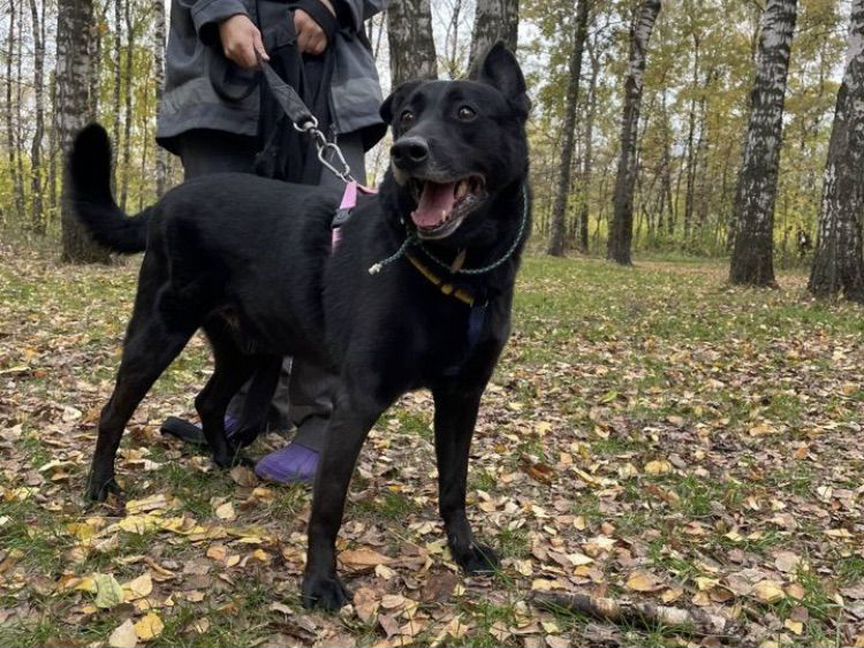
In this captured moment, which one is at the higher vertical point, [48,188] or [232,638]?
[48,188]

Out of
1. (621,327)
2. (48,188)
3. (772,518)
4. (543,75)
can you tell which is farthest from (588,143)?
(772,518)

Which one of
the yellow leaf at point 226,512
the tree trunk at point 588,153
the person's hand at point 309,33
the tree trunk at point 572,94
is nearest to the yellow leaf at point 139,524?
the yellow leaf at point 226,512

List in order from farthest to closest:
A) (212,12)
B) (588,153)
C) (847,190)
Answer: (588,153), (847,190), (212,12)

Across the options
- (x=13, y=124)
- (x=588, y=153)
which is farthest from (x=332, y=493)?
(x=13, y=124)

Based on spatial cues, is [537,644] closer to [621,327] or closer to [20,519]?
[20,519]

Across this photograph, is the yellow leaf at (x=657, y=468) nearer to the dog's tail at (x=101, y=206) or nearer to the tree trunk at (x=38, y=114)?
the dog's tail at (x=101, y=206)

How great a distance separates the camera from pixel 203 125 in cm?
335

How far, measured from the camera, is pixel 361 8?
3.57 m

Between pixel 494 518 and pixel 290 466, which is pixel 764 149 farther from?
pixel 290 466

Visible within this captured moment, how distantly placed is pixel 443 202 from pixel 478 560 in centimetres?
138

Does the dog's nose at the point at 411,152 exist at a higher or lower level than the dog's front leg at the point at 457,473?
higher

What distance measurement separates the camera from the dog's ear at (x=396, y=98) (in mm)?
2830

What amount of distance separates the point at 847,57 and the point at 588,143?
66.1ft

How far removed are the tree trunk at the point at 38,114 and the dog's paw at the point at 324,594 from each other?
Answer: 1697cm
